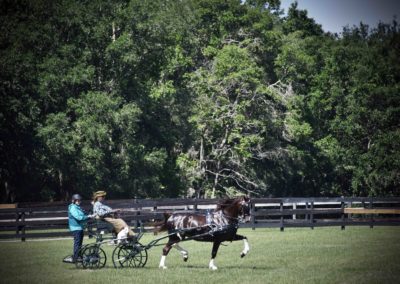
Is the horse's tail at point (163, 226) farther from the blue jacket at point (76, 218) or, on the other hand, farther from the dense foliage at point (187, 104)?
the dense foliage at point (187, 104)

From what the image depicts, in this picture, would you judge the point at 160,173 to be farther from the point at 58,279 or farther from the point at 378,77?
the point at 58,279

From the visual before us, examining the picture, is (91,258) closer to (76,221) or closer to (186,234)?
(76,221)

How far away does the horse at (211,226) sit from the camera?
1758cm

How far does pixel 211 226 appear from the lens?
17.7 m

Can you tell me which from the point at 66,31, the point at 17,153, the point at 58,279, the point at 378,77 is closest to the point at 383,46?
the point at 378,77

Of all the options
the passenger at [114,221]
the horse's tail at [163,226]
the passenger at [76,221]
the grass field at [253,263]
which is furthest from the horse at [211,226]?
the passenger at [76,221]

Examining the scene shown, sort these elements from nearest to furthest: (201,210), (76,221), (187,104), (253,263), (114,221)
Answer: (76,221), (114,221), (253,263), (201,210), (187,104)

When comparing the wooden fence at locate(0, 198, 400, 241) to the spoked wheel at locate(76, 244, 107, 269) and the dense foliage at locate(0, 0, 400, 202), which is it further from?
the spoked wheel at locate(76, 244, 107, 269)

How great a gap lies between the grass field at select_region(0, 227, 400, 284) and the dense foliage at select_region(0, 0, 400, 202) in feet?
50.8

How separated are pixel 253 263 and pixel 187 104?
100 feet

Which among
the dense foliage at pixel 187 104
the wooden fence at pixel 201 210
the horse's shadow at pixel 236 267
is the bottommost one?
the horse's shadow at pixel 236 267

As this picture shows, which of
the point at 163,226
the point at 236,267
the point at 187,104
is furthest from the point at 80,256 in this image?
the point at 187,104

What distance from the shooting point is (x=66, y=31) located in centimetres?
4388

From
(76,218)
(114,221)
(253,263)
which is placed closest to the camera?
(76,218)
